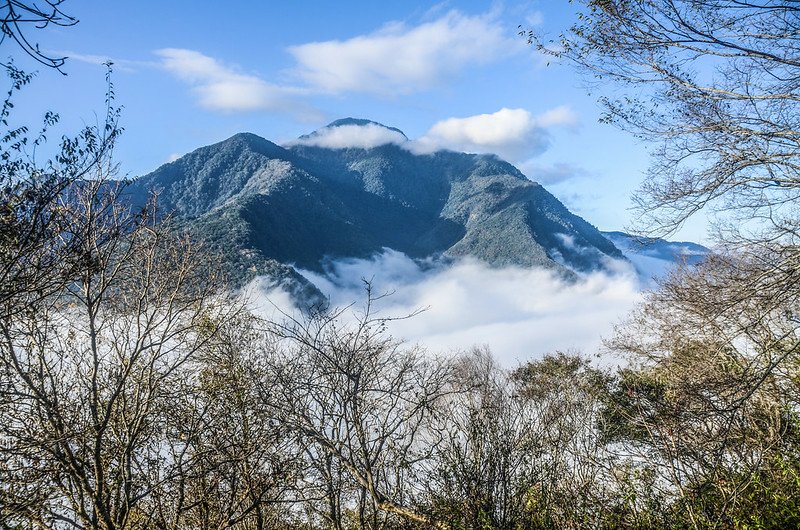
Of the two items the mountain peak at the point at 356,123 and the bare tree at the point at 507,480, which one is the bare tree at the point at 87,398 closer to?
the bare tree at the point at 507,480

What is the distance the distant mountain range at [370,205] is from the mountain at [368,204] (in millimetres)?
230

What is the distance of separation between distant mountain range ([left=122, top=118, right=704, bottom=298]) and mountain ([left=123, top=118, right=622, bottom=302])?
23 centimetres

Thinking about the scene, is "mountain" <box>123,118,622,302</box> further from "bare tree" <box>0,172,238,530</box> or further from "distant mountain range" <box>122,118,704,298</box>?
"bare tree" <box>0,172,238,530</box>

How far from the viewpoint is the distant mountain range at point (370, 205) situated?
69750 millimetres

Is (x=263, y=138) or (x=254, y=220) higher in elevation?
(x=263, y=138)

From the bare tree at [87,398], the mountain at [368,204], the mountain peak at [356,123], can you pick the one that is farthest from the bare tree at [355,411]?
→ the mountain peak at [356,123]

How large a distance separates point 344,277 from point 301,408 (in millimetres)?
72733

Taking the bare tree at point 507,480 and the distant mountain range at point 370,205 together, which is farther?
the distant mountain range at point 370,205

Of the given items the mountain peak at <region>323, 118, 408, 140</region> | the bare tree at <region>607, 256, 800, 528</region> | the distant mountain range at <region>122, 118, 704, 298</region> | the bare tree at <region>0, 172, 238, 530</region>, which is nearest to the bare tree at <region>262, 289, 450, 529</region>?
the bare tree at <region>0, 172, 238, 530</region>

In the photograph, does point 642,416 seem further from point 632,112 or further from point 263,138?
point 263,138

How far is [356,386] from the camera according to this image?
373 cm

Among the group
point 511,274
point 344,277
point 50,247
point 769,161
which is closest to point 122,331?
point 50,247

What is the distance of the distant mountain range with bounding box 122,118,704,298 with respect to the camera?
69750 millimetres

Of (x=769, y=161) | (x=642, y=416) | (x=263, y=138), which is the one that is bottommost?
(x=642, y=416)
